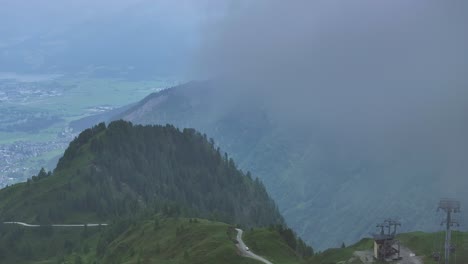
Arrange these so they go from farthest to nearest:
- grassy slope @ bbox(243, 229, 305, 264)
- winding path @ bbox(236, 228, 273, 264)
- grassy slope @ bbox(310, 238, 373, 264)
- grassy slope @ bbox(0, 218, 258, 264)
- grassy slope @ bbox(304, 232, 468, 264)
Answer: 1. grassy slope @ bbox(243, 229, 305, 264)
2. grassy slope @ bbox(0, 218, 258, 264)
3. winding path @ bbox(236, 228, 273, 264)
4. grassy slope @ bbox(310, 238, 373, 264)
5. grassy slope @ bbox(304, 232, 468, 264)

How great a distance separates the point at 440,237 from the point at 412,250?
6073 mm

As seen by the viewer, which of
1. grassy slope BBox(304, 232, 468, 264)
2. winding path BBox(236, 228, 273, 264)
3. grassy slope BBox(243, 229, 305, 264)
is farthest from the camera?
grassy slope BBox(243, 229, 305, 264)

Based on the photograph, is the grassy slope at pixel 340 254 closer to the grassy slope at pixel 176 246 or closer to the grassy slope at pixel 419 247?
the grassy slope at pixel 419 247

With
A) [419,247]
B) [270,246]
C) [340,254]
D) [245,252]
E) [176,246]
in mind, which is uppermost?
[176,246]

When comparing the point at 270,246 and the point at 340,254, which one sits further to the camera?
the point at 270,246

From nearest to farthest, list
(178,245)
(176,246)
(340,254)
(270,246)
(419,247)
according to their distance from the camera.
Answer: (419,247), (340,254), (270,246), (176,246), (178,245)

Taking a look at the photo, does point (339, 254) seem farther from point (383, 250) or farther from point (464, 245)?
point (464, 245)

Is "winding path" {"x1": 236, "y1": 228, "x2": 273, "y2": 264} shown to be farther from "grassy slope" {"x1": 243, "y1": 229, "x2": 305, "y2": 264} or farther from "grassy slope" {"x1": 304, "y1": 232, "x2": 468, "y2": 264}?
"grassy slope" {"x1": 304, "y1": 232, "x2": 468, "y2": 264}

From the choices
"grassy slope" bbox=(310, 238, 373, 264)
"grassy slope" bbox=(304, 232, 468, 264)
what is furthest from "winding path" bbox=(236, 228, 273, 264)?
"grassy slope" bbox=(310, 238, 373, 264)

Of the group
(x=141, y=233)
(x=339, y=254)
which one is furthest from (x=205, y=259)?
(x=141, y=233)

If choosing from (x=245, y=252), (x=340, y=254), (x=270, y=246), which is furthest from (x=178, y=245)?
(x=340, y=254)

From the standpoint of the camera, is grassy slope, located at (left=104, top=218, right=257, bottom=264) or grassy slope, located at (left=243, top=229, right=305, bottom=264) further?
grassy slope, located at (left=243, top=229, right=305, bottom=264)

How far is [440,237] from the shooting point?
111 m

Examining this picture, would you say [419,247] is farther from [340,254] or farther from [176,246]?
[176,246]
